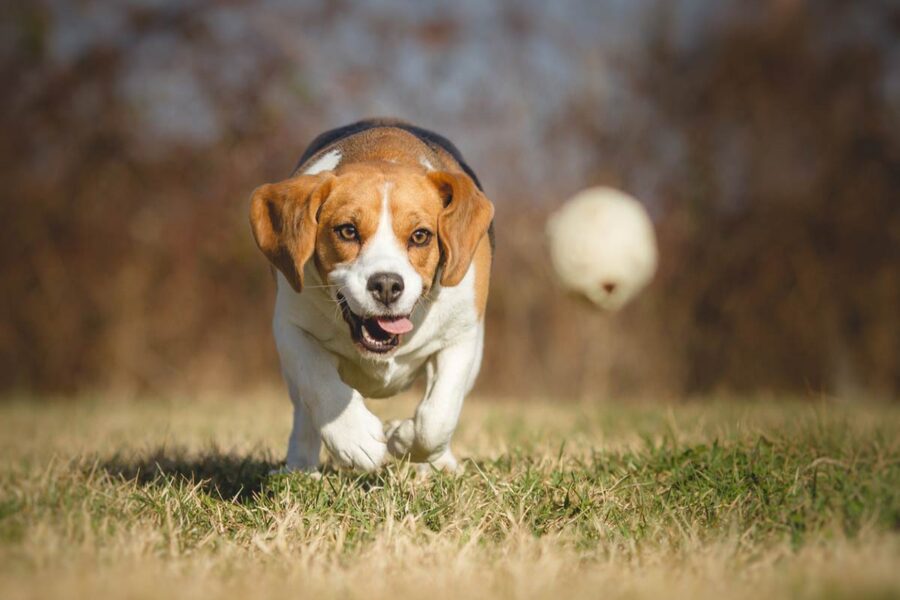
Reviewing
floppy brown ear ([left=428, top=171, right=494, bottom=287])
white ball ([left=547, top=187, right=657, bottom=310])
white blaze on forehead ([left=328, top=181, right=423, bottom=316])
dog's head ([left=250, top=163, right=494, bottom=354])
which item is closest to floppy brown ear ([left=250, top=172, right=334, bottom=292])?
dog's head ([left=250, top=163, right=494, bottom=354])

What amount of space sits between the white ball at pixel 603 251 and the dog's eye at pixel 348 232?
2.39 m

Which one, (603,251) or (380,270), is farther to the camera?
(603,251)

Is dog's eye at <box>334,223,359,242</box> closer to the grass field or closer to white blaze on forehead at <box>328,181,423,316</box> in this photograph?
white blaze on forehead at <box>328,181,423,316</box>

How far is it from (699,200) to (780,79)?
65.6 inches

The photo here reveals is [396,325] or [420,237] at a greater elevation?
[420,237]

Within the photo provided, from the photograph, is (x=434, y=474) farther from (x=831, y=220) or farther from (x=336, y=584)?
(x=831, y=220)

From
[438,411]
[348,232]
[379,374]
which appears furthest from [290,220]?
[438,411]

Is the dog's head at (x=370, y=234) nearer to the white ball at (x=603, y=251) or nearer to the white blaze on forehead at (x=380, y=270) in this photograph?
the white blaze on forehead at (x=380, y=270)

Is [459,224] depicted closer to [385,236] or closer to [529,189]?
[385,236]

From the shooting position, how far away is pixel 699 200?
422 inches

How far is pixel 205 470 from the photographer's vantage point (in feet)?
14.6

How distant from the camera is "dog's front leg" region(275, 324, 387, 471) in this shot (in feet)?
11.7

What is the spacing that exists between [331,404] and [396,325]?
0.39 metres

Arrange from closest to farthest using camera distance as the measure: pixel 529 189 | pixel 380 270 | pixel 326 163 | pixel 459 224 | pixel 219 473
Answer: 1. pixel 380 270
2. pixel 459 224
3. pixel 326 163
4. pixel 219 473
5. pixel 529 189
